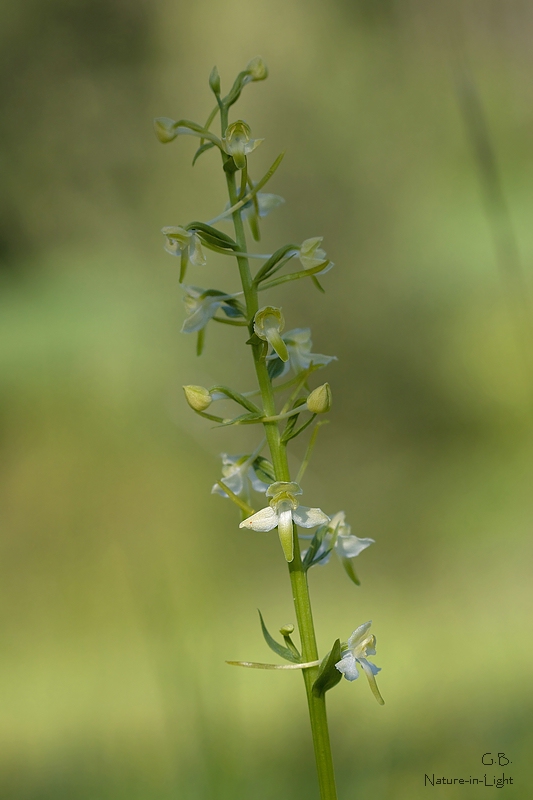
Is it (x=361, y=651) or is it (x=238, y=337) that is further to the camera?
(x=238, y=337)

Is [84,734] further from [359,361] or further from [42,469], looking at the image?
[359,361]

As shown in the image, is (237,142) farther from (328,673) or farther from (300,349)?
(328,673)

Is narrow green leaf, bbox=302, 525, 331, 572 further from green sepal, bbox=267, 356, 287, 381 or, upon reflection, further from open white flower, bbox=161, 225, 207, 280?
open white flower, bbox=161, 225, 207, 280

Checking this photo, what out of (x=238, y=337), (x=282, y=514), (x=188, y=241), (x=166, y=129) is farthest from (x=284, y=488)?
(x=238, y=337)

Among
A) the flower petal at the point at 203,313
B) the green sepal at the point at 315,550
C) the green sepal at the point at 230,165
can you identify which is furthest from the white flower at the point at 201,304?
the green sepal at the point at 315,550

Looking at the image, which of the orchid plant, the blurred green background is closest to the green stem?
the orchid plant

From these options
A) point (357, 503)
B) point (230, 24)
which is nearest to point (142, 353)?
point (357, 503)

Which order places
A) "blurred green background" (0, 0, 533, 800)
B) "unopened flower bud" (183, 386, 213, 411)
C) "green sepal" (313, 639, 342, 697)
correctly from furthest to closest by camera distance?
"blurred green background" (0, 0, 533, 800) → "unopened flower bud" (183, 386, 213, 411) → "green sepal" (313, 639, 342, 697)
